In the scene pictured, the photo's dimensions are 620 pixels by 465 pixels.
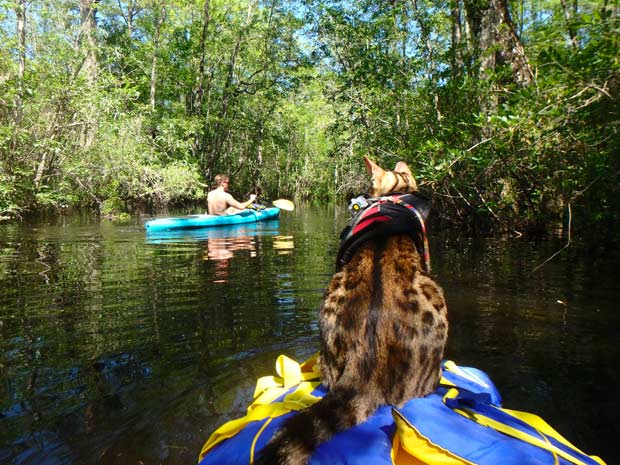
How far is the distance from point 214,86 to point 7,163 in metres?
16.8

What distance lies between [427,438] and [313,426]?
433mm

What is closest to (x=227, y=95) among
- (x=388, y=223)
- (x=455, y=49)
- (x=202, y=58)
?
(x=202, y=58)

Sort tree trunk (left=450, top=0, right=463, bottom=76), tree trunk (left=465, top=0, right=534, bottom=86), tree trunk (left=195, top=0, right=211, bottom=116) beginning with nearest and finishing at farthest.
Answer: tree trunk (left=465, top=0, right=534, bottom=86) < tree trunk (left=450, top=0, right=463, bottom=76) < tree trunk (left=195, top=0, right=211, bottom=116)

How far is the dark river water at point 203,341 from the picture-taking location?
2627 mm

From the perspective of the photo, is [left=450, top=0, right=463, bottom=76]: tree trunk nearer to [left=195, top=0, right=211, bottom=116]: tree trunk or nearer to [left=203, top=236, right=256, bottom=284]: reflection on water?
[left=203, top=236, right=256, bottom=284]: reflection on water

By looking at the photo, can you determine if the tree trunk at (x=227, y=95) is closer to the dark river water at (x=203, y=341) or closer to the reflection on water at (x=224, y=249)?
the reflection on water at (x=224, y=249)

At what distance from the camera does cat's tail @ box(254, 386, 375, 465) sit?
150cm

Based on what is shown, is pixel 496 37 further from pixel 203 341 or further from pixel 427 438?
pixel 427 438

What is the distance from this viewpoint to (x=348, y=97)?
15211 mm

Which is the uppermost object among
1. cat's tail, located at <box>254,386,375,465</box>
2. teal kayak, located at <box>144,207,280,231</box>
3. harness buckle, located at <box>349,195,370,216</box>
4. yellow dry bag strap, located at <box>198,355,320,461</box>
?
harness buckle, located at <box>349,195,370,216</box>

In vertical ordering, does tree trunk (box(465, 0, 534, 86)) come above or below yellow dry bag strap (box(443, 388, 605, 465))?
above

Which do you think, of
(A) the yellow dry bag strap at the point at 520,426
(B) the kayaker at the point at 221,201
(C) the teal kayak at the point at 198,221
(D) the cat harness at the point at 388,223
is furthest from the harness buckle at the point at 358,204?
(B) the kayaker at the point at 221,201

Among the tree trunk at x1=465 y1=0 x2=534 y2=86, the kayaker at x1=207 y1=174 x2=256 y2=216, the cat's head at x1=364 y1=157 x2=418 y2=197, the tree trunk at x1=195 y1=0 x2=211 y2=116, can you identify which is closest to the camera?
the cat's head at x1=364 y1=157 x2=418 y2=197

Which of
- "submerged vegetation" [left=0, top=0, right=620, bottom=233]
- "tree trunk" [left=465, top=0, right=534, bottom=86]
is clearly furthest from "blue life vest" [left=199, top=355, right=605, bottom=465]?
"tree trunk" [left=465, top=0, right=534, bottom=86]
